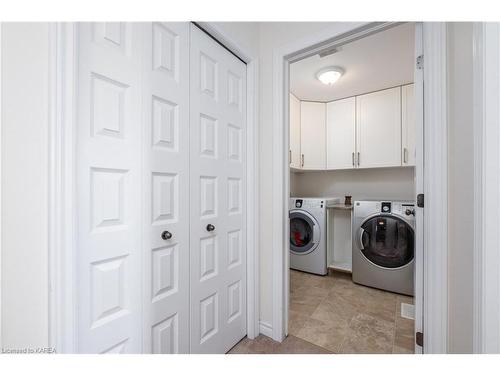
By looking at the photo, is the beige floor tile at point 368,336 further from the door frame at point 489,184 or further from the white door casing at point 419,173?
the door frame at point 489,184

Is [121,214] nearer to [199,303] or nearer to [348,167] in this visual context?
[199,303]

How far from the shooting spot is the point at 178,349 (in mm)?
1054

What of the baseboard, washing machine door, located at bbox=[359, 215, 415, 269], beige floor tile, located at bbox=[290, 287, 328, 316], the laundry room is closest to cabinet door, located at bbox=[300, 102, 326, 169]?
the laundry room

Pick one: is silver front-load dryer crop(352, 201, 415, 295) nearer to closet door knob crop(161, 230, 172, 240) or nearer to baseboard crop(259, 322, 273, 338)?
baseboard crop(259, 322, 273, 338)

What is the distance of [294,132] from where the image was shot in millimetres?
2795

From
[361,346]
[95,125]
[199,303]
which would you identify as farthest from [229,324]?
[95,125]

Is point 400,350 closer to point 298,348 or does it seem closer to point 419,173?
point 298,348

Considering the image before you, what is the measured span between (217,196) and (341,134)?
2.25 meters

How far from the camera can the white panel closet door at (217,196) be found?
1.15 meters

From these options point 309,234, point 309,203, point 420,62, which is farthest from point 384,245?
point 420,62

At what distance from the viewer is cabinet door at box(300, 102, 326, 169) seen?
2.92m

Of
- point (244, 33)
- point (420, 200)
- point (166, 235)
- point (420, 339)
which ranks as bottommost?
point (420, 339)

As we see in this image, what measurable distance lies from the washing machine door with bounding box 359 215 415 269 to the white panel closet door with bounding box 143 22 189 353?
2.06m

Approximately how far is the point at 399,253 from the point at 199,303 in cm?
210
